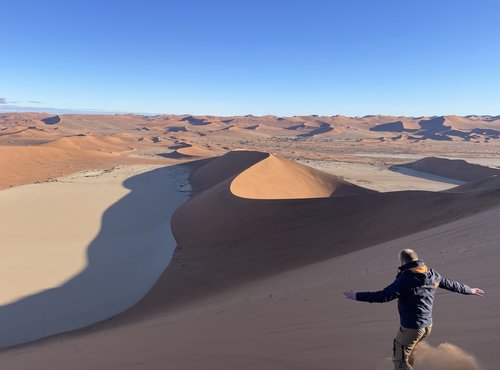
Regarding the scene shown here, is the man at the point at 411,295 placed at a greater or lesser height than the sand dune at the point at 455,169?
greater

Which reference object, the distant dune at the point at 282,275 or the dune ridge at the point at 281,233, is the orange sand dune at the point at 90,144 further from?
the dune ridge at the point at 281,233

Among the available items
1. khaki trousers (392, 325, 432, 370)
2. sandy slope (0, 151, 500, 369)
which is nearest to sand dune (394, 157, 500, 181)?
sandy slope (0, 151, 500, 369)

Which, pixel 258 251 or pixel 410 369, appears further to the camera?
pixel 258 251

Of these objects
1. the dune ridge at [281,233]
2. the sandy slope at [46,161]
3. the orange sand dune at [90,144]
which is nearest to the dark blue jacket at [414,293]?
the dune ridge at [281,233]

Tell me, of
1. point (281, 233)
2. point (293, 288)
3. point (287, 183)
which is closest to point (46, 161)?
point (287, 183)

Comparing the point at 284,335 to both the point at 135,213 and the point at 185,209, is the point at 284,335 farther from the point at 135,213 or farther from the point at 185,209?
the point at 135,213

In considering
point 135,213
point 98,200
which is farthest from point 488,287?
point 98,200
